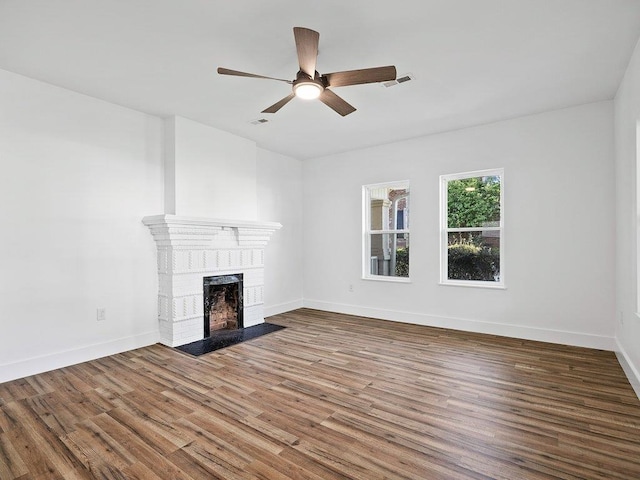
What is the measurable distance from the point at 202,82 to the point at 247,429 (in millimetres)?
3109

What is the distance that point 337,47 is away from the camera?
2.73 m

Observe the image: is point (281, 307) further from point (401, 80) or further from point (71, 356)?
point (401, 80)

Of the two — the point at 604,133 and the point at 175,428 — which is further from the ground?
the point at 604,133

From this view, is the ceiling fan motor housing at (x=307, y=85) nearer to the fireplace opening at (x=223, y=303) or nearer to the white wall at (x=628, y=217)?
the white wall at (x=628, y=217)

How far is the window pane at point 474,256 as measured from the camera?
4621 millimetres

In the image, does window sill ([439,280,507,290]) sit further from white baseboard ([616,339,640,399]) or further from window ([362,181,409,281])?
white baseboard ([616,339,640,399])

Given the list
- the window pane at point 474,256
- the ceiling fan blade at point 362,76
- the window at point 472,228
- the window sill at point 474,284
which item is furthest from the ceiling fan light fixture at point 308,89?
the window sill at point 474,284

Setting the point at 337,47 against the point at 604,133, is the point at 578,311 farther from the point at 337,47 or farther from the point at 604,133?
the point at 337,47

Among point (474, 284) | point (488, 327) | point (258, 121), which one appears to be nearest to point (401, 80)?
point (258, 121)

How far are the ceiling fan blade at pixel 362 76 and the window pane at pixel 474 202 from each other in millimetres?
2855

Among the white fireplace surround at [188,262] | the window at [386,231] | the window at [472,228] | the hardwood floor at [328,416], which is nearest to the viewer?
the hardwood floor at [328,416]

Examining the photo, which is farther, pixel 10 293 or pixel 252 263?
pixel 252 263

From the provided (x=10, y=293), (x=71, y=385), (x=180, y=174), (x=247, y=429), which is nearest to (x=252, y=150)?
(x=180, y=174)

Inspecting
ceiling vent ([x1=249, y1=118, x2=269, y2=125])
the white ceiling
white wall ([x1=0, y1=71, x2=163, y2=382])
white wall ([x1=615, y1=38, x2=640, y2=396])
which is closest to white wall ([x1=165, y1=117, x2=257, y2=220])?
white wall ([x1=0, y1=71, x2=163, y2=382])
